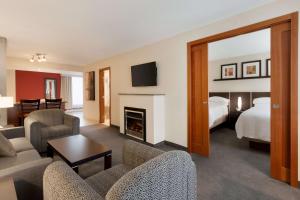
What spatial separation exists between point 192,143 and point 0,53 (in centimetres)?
432

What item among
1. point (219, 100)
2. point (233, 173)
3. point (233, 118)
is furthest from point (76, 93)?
point (233, 173)

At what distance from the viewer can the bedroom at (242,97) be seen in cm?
305

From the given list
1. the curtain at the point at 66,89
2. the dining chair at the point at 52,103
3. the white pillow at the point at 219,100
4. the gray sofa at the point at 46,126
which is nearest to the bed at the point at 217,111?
the white pillow at the point at 219,100

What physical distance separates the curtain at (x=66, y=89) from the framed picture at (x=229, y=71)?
834 cm

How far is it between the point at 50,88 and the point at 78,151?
740 centimetres

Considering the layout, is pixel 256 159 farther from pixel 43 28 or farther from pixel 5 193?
pixel 43 28

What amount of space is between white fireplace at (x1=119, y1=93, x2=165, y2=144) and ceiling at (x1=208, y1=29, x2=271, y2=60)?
2.13 m

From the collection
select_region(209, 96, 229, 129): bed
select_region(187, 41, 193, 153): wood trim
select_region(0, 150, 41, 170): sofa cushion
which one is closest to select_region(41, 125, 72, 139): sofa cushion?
select_region(0, 150, 41, 170): sofa cushion

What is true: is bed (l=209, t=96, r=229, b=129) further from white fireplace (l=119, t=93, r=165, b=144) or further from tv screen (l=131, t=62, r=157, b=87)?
tv screen (l=131, t=62, r=157, b=87)

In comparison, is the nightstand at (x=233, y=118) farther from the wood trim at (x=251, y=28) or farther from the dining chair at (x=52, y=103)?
the dining chair at (x=52, y=103)

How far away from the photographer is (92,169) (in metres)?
2.36

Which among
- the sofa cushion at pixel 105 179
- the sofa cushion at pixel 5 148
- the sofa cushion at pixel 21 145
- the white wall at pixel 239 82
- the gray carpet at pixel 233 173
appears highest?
the white wall at pixel 239 82

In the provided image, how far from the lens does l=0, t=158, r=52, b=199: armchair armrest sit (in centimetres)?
127

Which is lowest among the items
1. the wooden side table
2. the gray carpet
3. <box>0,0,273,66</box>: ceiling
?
the gray carpet
